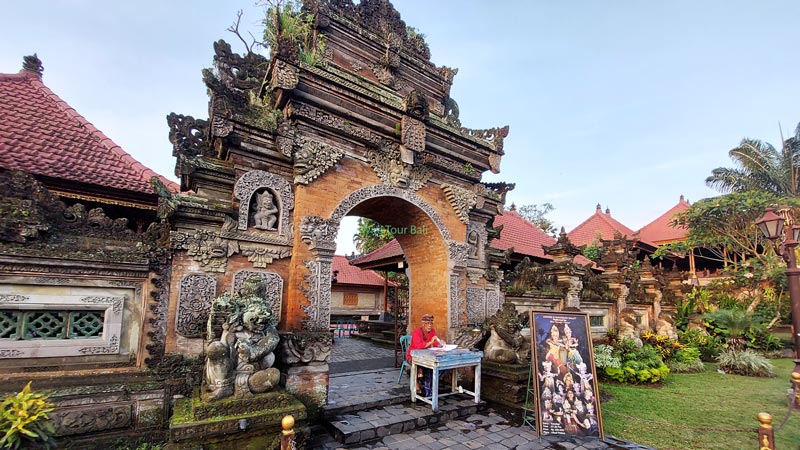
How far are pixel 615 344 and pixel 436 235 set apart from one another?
6.34 metres

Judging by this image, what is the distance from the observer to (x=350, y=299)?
23.1 metres

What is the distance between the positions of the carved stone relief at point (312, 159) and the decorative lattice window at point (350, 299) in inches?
710

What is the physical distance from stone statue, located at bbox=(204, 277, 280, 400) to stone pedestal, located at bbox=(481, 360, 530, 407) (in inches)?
147

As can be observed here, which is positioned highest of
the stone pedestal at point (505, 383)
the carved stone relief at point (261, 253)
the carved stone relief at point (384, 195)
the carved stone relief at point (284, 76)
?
the carved stone relief at point (284, 76)

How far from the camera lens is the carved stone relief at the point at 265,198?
17.0 feet

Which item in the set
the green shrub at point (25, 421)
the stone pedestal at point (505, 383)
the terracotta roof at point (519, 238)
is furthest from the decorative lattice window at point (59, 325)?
the terracotta roof at point (519, 238)

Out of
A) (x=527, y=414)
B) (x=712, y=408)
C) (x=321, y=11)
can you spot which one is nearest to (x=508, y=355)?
(x=527, y=414)

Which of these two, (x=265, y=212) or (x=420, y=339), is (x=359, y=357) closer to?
(x=420, y=339)

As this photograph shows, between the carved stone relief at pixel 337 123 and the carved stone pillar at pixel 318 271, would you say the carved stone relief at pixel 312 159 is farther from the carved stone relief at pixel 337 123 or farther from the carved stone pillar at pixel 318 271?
the carved stone pillar at pixel 318 271

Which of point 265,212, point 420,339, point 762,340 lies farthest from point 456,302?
point 762,340

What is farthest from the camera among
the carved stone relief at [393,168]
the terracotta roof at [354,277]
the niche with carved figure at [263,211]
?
the terracotta roof at [354,277]

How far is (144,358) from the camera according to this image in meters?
4.34

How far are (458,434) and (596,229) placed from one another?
1964cm

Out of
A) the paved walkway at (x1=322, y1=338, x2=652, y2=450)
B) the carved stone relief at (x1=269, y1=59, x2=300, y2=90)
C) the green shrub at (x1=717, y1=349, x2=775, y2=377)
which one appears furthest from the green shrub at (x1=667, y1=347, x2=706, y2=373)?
the carved stone relief at (x1=269, y1=59, x2=300, y2=90)
